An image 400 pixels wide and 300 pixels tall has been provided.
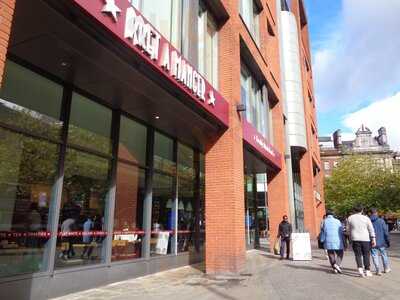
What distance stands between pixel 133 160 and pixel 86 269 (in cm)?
333

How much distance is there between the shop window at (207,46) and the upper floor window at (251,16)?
2999mm

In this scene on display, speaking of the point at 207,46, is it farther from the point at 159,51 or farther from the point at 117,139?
the point at 159,51

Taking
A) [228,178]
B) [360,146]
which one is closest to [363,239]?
[228,178]

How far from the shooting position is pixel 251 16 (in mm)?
17000

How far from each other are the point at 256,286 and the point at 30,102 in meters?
6.18

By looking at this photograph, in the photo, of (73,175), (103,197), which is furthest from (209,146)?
(73,175)

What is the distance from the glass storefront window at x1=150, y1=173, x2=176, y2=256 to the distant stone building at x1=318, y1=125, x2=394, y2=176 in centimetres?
9027

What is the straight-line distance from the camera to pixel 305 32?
4031 centimetres

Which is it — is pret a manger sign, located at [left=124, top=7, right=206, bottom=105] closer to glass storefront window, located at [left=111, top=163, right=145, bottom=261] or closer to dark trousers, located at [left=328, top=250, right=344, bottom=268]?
glass storefront window, located at [left=111, top=163, right=145, bottom=261]

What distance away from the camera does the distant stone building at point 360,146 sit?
98875 mm

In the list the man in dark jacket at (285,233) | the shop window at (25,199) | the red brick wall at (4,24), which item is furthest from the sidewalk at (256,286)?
the red brick wall at (4,24)

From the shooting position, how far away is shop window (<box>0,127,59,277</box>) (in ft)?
23.3

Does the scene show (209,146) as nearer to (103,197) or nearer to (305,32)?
(103,197)

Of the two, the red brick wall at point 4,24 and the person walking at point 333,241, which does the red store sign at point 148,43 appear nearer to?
the red brick wall at point 4,24
